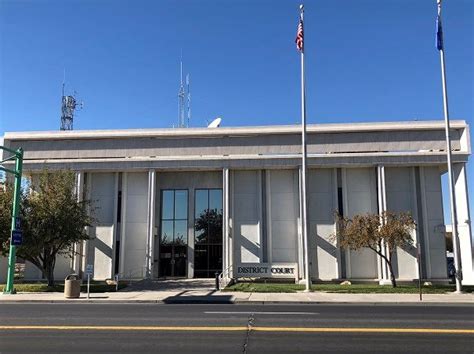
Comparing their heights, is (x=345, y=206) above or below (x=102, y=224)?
above

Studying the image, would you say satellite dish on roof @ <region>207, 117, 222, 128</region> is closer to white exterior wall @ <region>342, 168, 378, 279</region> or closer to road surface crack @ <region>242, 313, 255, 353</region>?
white exterior wall @ <region>342, 168, 378, 279</region>

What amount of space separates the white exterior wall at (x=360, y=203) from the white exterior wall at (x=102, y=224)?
50.0ft

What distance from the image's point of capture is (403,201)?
99.2ft

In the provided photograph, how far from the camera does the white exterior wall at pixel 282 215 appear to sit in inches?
1209

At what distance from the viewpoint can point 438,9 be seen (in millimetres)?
24609

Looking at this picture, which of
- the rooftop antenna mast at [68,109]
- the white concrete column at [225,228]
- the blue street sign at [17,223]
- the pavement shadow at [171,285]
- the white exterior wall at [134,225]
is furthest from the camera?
the rooftop antenna mast at [68,109]

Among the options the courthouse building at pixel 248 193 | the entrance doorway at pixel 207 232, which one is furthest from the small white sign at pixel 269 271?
the entrance doorway at pixel 207 232

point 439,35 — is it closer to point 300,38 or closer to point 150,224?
point 300,38

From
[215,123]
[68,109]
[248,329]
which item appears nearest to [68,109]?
[68,109]

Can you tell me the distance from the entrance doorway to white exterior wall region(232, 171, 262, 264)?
160 centimetres

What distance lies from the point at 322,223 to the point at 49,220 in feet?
53.0

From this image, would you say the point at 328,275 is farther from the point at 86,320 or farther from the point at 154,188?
the point at 86,320

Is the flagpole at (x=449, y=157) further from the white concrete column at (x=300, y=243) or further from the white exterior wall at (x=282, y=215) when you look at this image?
the white exterior wall at (x=282, y=215)

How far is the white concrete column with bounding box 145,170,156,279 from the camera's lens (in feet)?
99.4
